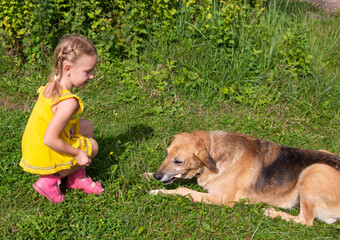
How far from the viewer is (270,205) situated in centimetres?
442

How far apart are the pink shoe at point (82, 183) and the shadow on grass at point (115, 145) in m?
0.32

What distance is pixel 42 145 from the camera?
3635 mm

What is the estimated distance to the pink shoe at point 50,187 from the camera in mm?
3838

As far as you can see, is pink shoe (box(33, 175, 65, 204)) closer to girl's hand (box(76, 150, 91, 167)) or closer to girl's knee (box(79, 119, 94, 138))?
girl's hand (box(76, 150, 91, 167))

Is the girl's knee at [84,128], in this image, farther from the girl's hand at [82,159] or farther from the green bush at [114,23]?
the green bush at [114,23]

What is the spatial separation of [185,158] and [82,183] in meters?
1.33

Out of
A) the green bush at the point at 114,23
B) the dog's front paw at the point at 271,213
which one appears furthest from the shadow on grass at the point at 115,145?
the dog's front paw at the point at 271,213

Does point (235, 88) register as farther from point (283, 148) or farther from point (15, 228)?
point (15, 228)

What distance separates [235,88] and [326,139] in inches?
70.8

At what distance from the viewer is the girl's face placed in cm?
366

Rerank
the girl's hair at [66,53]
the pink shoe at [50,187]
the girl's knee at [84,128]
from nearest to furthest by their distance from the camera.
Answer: the girl's hair at [66,53], the pink shoe at [50,187], the girl's knee at [84,128]

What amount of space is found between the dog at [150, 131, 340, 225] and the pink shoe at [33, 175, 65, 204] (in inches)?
46.4

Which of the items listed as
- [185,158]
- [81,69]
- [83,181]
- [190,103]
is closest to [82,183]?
[83,181]

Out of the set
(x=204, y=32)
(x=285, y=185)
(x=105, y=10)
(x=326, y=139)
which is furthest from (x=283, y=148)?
(x=105, y=10)
